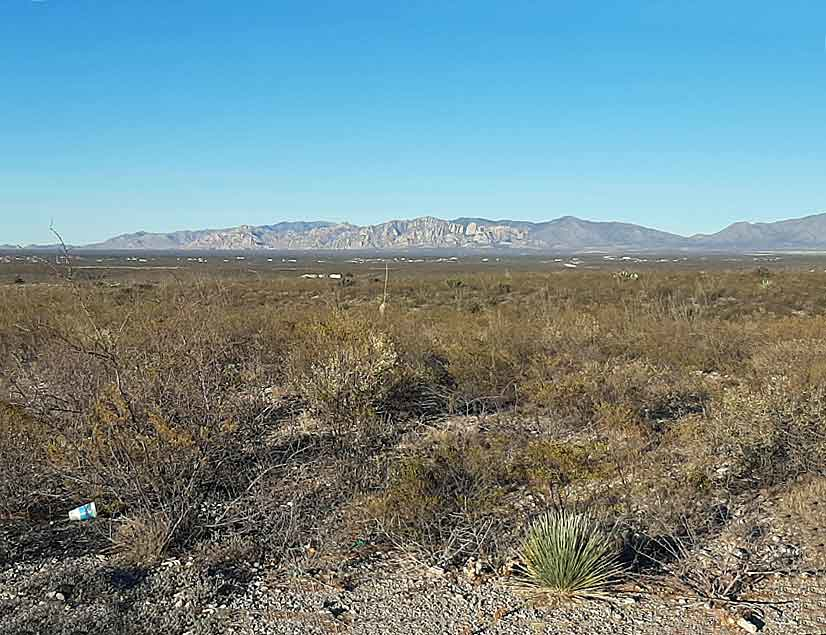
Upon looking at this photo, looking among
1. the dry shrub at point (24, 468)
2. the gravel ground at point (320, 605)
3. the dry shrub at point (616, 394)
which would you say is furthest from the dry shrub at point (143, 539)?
the dry shrub at point (616, 394)

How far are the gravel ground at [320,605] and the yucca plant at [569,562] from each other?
16 centimetres

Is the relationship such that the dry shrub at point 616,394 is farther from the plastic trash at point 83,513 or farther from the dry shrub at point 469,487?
the plastic trash at point 83,513

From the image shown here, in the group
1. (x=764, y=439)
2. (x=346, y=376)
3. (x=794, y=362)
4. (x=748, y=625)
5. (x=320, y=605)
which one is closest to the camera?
(x=748, y=625)

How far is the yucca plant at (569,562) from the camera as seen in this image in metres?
5.05

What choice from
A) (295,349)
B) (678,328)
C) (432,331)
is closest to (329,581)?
(295,349)

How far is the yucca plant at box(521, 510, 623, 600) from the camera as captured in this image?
5.05 meters

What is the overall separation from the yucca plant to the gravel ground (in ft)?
0.53

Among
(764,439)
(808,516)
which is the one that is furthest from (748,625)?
(764,439)

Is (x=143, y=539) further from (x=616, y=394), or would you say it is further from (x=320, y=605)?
(x=616, y=394)

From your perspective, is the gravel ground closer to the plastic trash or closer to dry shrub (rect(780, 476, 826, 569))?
dry shrub (rect(780, 476, 826, 569))

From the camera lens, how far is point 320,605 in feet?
16.4

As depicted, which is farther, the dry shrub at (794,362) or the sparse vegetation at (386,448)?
the dry shrub at (794,362)

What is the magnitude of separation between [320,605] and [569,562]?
5.48 feet

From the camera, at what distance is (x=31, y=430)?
714 cm
